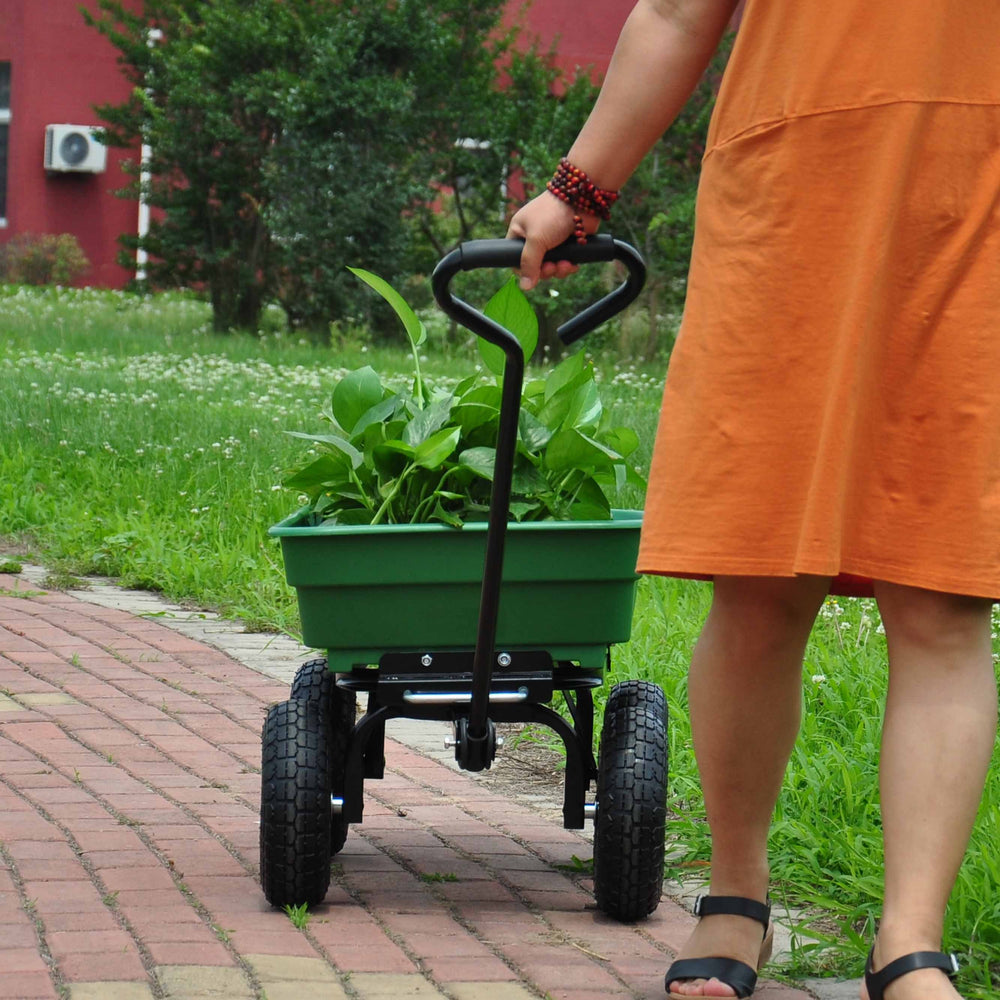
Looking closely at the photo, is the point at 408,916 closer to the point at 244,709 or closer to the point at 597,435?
the point at 597,435

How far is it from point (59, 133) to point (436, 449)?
2169cm

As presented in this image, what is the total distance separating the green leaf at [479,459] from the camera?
2.76 m

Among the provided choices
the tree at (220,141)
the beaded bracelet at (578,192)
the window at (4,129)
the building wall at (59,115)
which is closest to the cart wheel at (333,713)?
the beaded bracelet at (578,192)

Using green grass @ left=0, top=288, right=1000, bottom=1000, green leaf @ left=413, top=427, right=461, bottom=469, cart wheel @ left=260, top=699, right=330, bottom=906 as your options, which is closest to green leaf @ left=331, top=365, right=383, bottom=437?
green leaf @ left=413, top=427, right=461, bottom=469

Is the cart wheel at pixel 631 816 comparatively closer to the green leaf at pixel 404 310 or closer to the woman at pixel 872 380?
the woman at pixel 872 380

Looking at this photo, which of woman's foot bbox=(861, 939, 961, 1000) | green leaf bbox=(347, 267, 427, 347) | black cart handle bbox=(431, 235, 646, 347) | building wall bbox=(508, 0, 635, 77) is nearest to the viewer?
woman's foot bbox=(861, 939, 961, 1000)

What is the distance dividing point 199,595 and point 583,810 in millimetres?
3110

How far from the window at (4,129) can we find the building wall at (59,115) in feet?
0.71

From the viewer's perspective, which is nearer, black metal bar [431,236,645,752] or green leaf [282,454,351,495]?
black metal bar [431,236,645,752]

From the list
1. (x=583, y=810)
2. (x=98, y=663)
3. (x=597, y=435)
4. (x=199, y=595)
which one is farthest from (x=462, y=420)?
(x=199, y=595)

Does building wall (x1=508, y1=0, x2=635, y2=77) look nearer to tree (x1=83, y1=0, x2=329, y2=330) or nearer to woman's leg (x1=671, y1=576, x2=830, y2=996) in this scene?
tree (x1=83, y1=0, x2=329, y2=330)

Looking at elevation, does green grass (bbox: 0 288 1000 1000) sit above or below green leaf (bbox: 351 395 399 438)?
below

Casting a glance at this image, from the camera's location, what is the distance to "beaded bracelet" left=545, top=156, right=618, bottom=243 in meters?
2.33

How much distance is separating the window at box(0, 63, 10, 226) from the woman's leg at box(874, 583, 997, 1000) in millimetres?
23505
